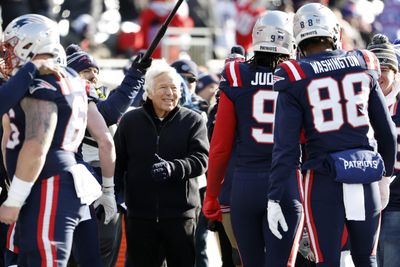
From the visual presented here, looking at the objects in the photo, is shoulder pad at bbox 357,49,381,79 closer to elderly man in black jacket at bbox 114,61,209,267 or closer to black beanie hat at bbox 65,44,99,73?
elderly man in black jacket at bbox 114,61,209,267

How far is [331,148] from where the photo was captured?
20.2ft

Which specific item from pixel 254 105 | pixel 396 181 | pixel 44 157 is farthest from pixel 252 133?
pixel 44 157

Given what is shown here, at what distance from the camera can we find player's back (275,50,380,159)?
616 centimetres

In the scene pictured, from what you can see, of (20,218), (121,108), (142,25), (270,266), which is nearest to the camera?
(20,218)

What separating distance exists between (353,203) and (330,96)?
0.60 meters

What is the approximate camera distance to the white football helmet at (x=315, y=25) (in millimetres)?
6328

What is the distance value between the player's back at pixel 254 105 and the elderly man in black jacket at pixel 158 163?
2.75ft

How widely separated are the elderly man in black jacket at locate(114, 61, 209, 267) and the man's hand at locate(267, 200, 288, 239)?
1178 mm

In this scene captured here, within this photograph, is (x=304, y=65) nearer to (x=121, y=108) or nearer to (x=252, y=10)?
(x=121, y=108)

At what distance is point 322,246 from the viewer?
20.2ft

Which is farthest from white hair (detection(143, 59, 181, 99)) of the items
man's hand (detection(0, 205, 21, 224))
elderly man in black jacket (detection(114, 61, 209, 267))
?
man's hand (detection(0, 205, 21, 224))

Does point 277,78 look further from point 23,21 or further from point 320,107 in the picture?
point 23,21

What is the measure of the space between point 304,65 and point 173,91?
1.69m

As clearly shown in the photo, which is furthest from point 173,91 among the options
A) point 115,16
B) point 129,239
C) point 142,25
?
point 115,16
